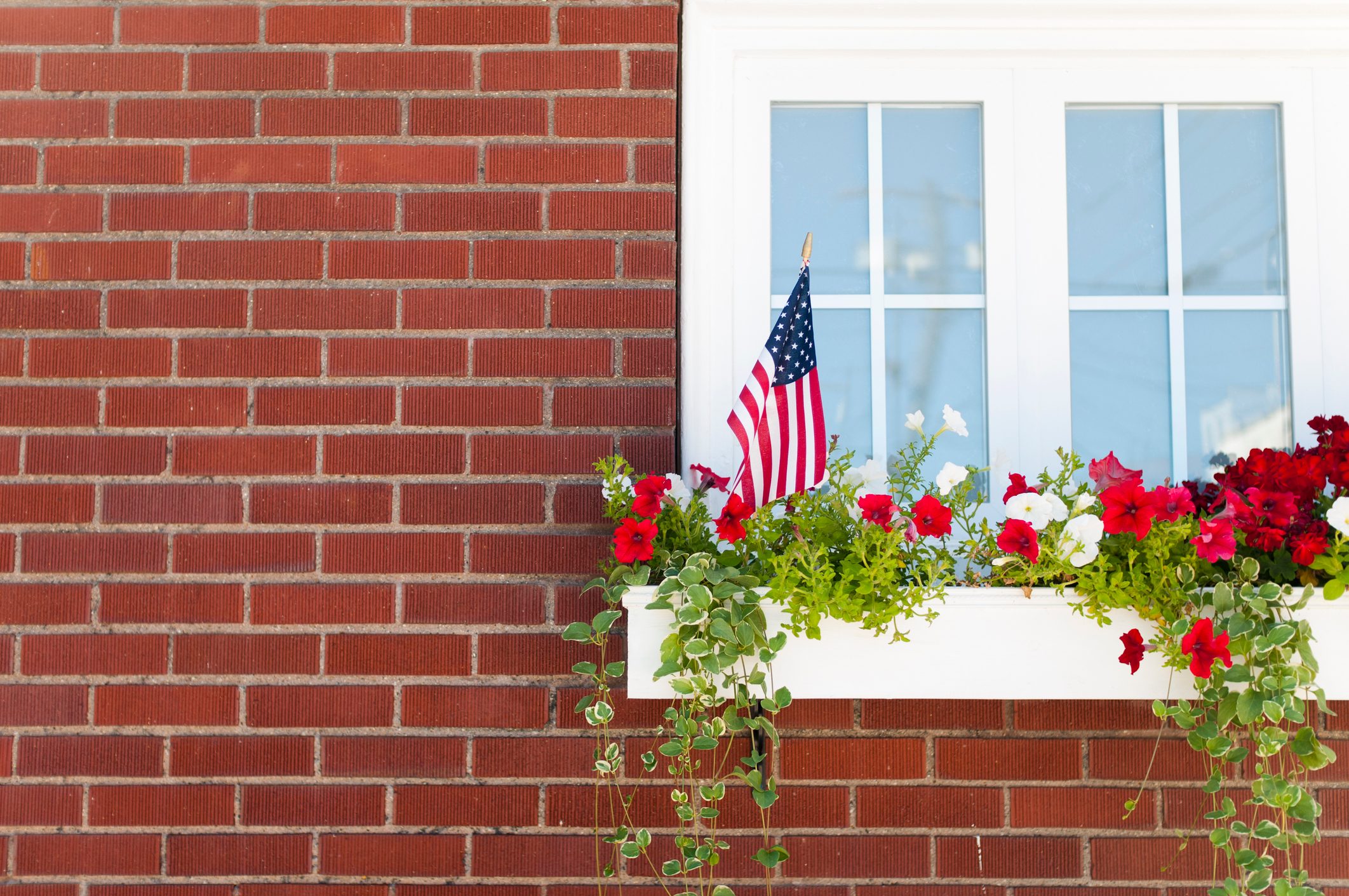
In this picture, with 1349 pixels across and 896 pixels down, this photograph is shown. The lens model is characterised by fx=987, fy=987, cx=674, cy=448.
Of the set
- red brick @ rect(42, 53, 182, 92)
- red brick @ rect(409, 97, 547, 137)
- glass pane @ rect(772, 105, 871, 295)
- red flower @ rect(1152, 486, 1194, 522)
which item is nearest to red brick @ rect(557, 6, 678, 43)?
red brick @ rect(409, 97, 547, 137)

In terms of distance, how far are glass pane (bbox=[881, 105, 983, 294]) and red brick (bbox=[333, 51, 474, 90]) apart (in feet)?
2.80

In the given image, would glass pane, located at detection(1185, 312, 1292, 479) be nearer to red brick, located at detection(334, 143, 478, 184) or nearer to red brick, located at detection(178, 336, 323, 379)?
red brick, located at detection(334, 143, 478, 184)

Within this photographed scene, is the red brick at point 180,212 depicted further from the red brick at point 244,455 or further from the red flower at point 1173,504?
the red flower at point 1173,504

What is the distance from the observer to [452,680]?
1.86m

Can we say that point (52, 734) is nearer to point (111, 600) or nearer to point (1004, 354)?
point (111, 600)

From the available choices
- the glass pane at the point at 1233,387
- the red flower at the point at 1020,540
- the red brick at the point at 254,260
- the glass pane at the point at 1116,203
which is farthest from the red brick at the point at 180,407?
the glass pane at the point at 1233,387

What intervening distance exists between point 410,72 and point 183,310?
0.64 m

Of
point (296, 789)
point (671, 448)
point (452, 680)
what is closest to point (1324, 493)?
point (671, 448)

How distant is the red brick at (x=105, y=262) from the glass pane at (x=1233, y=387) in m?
2.05

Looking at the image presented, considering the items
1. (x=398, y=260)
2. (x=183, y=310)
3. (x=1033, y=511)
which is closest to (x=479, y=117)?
(x=398, y=260)

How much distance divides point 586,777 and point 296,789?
1.80 ft

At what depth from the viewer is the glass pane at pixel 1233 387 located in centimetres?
196

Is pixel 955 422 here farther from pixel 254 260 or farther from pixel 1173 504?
pixel 254 260

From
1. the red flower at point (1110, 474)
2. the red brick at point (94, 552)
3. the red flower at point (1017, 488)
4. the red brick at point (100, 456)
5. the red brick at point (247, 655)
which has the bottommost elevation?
the red brick at point (247, 655)
